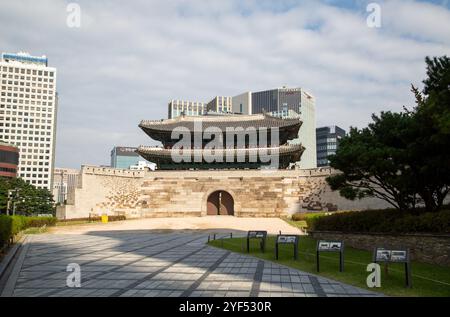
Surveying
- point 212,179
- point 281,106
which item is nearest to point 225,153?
point 212,179

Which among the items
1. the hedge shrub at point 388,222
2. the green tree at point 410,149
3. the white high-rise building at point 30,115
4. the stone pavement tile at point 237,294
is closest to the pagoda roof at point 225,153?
the hedge shrub at point 388,222

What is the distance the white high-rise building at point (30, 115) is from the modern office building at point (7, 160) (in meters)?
46.0

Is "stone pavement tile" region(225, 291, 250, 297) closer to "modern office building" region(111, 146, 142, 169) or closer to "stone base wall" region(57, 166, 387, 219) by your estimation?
"stone base wall" region(57, 166, 387, 219)

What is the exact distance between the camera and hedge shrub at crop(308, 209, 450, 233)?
12.9 metres

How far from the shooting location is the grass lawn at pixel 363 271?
28.6ft

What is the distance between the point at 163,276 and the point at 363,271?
5.93m

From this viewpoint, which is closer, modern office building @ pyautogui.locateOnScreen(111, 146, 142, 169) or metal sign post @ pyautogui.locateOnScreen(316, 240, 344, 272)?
metal sign post @ pyautogui.locateOnScreen(316, 240, 344, 272)

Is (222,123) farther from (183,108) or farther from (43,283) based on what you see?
(183,108)

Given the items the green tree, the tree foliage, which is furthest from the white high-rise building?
the green tree

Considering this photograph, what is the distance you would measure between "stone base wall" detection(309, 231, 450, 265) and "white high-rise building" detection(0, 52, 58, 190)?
122406mm

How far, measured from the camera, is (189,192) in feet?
139

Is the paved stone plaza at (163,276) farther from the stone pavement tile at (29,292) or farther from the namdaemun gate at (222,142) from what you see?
the namdaemun gate at (222,142)
